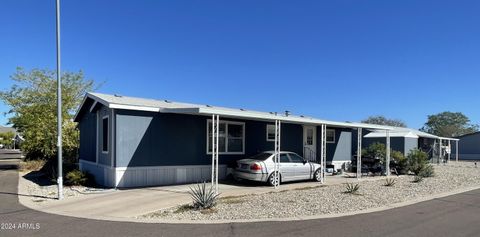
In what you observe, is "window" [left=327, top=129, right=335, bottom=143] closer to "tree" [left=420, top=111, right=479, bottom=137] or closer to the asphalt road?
the asphalt road

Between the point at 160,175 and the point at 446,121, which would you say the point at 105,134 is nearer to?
the point at 160,175

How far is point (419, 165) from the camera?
21.6 meters

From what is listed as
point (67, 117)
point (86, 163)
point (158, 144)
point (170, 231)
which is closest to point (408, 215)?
point (170, 231)

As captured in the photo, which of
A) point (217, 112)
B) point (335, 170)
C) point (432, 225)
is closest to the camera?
point (432, 225)

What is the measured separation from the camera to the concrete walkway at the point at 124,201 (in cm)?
1018

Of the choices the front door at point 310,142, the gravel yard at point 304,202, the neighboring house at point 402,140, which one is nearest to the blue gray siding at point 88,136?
the gravel yard at point 304,202

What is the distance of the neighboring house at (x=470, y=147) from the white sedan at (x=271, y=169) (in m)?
50.6

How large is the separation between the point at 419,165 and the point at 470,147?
46593 mm

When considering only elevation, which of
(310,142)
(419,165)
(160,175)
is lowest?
(419,165)

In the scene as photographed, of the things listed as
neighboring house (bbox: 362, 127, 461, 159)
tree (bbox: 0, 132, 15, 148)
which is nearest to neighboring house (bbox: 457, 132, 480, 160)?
neighboring house (bbox: 362, 127, 461, 159)

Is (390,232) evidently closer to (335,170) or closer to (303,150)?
(303,150)

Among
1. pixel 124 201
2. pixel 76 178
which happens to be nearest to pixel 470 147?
pixel 76 178

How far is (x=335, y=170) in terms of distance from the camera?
22844 millimetres

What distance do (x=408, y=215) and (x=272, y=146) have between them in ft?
32.7
